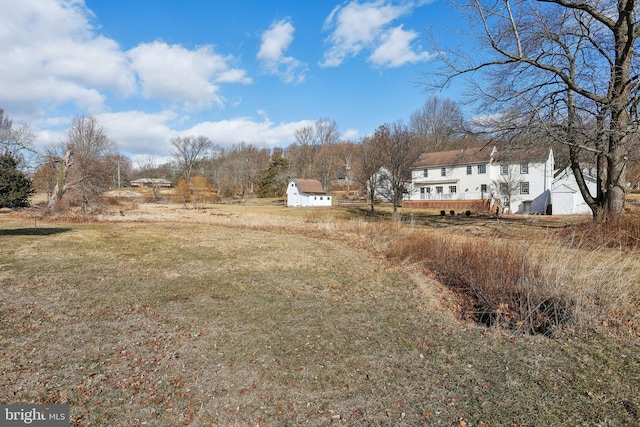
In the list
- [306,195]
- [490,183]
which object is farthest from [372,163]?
[490,183]

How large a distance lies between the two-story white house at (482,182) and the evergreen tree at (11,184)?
29125 millimetres

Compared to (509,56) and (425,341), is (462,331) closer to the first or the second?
(425,341)

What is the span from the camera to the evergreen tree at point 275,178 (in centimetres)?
5875

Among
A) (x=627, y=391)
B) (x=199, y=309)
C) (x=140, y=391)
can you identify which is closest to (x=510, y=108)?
(x=627, y=391)

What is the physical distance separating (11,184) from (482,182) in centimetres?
4351

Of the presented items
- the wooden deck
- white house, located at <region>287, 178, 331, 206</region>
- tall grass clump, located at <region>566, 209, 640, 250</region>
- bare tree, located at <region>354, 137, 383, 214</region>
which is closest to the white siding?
the wooden deck

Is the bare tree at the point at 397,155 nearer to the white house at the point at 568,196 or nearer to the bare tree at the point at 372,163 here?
the bare tree at the point at 372,163

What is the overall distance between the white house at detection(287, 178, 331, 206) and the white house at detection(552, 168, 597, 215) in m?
25.4

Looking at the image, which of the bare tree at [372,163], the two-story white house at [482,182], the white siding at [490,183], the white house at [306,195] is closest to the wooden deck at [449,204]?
the two-story white house at [482,182]

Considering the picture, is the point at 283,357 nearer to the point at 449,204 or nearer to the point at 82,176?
the point at 82,176

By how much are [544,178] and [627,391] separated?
3671 centimetres

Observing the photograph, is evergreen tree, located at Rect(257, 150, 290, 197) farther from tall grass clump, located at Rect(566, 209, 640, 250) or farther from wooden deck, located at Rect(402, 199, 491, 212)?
tall grass clump, located at Rect(566, 209, 640, 250)

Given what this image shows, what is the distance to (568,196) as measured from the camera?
2764cm

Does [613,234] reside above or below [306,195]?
below
